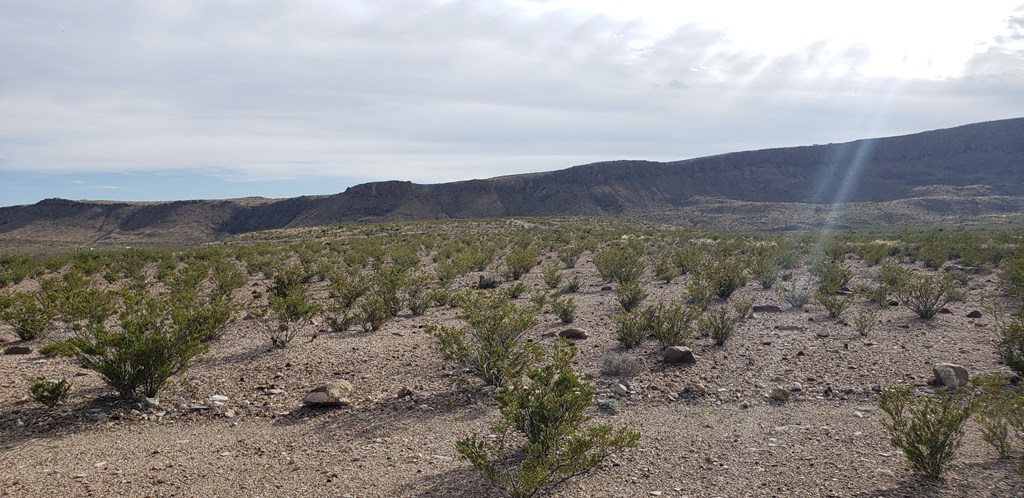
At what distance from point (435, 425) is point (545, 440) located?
1.94m

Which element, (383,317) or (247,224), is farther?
(247,224)

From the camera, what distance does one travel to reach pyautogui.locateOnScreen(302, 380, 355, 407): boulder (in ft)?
24.8

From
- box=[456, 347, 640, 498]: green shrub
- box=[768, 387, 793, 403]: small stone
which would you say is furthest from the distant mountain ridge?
box=[456, 347, 640, 498]: green shrub

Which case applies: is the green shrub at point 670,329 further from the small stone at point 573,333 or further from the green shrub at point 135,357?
the green shrub at point 135,357

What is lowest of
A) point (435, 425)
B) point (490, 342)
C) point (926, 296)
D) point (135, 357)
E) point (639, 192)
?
point (926, 296)

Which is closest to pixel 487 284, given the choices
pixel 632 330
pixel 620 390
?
pixel 632 330

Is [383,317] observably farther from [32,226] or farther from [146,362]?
[32,226]

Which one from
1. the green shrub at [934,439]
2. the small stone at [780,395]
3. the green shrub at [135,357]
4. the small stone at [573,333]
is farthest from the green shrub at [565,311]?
the green shrub at [934,439]

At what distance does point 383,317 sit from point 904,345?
9927 millimetres

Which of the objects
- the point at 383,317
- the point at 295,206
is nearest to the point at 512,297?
the point at 383,317

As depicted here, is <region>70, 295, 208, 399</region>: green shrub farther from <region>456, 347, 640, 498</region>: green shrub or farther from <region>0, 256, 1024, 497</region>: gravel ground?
<region>456, 347, 640, 498</region>: green shrub

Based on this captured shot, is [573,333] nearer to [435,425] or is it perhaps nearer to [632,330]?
[632,330]

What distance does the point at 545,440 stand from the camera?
5523 mm

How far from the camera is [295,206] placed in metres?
110
